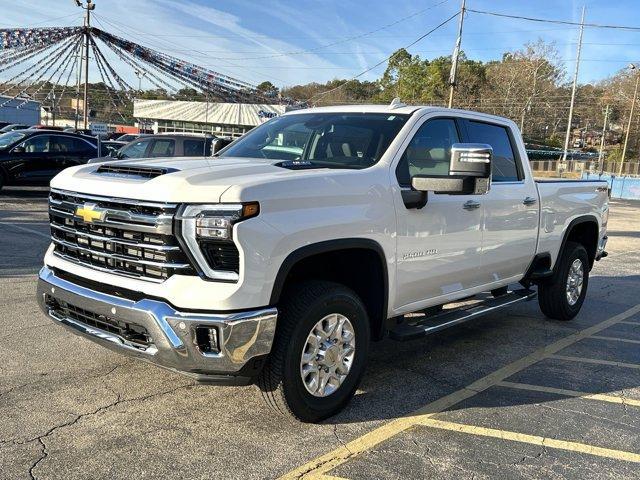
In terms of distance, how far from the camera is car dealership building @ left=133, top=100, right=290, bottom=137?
71000 millimetres

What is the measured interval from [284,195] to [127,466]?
1705mm

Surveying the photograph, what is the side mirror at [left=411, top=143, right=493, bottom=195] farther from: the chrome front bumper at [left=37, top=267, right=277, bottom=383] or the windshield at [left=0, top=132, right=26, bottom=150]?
the windshield at [left=0, top=132, right=26, bottom=150]

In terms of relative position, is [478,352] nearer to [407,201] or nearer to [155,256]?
[407,201]

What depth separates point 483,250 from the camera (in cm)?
503

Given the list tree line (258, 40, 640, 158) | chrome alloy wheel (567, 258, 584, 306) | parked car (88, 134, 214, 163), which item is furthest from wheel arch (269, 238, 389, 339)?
tree line (258, 40, 640, 158)

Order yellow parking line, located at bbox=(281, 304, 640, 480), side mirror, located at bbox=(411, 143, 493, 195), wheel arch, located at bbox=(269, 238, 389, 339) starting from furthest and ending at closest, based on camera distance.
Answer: side mirror, located at bbox=(411, 143, 493, 195) → wheel arch, located at bbox=(269, 238, 389, 339) → yellow parking line, located at bbox=(281, 304, 640, 480)

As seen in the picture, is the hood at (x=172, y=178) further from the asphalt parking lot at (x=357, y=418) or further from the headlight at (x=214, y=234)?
the asphalt parking lot at (x=357, y=418)

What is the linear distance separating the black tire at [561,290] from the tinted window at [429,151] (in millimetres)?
2480

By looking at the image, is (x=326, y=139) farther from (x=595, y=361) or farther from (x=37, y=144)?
(x=37, y=144)

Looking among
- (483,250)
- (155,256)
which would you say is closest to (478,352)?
(483,250)

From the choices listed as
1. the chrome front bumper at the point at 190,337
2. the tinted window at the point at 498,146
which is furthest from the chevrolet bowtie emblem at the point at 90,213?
the tinted window at the point at 498,146

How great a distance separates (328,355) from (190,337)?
975mm

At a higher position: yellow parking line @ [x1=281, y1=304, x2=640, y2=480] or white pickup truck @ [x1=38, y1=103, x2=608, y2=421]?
white pickup truck @ [x1=38, y1=103, x2=608, y2=421]

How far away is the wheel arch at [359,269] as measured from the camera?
376cm
